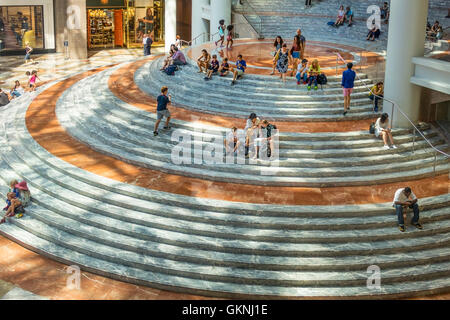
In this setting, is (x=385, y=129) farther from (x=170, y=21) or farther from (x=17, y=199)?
(x=170, y=21)

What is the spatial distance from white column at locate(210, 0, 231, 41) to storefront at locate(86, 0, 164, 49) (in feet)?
27.5

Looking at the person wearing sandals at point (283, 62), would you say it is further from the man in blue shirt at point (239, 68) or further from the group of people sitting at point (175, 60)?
the group of people sitting at point (175, 60)

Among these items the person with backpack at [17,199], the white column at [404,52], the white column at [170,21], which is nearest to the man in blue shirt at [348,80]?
the white column at [404,52]

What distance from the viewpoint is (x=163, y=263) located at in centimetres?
1307

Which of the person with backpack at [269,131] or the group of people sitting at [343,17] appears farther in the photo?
the group of people sitting at [343,17]

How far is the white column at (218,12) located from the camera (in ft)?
101

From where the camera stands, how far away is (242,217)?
13961 mm

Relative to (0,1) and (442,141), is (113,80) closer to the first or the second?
(442,141)

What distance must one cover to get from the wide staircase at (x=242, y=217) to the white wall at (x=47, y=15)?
18.0 metres

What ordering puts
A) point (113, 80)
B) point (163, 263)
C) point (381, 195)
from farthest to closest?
point (113, 80) → point (381, 195) → point (163, 263)
